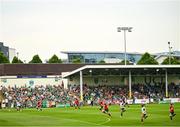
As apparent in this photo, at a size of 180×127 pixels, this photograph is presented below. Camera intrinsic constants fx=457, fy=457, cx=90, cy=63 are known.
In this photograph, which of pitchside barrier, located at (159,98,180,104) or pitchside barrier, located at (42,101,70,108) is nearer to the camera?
pitchside barrier, located at (42,101,70,108)

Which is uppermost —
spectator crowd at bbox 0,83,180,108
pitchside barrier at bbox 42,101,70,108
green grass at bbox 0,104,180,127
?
spectator crowd at bbox 0,83,180,108

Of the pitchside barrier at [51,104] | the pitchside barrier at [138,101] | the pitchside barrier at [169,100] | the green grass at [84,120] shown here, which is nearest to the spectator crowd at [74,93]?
the pitchside barrier at [51,104]

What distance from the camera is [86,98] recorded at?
67.7 meters

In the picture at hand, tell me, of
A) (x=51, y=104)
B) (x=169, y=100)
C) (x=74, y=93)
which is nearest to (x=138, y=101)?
(x=169, y=100)

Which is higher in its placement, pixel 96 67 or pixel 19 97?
pixel 96 67

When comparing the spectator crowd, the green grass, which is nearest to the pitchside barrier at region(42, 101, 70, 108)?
the spectator crowd

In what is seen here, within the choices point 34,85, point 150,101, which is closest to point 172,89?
point 150,101

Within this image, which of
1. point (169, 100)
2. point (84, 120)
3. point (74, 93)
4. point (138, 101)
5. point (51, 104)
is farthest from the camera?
point (169, 100)

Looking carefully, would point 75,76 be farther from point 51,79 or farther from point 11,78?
point 11,78

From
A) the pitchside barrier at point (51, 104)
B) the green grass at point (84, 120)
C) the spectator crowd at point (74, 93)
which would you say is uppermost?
the spectator crowd at point (74, 93)

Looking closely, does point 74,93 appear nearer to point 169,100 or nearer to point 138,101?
point 138,101

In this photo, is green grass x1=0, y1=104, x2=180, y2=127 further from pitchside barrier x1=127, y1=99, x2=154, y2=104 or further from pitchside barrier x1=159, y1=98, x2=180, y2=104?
pitchside barrier x1=159, y1=98, x2=180, y2=104

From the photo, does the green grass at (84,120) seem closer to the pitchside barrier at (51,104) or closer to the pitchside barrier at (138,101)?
the pitchside barrier at (51,104)

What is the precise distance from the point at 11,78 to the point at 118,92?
17.5m
